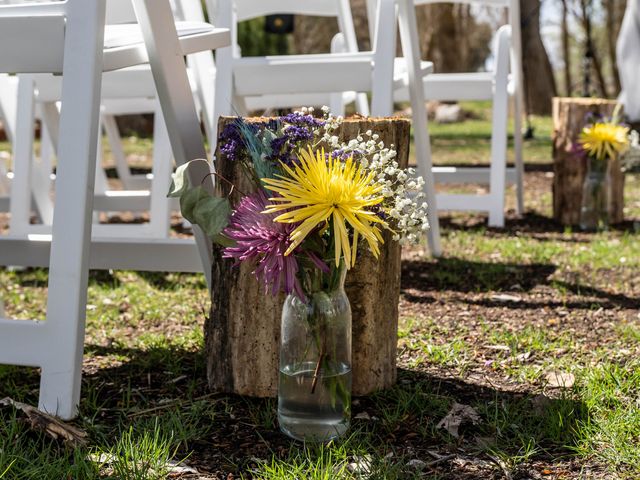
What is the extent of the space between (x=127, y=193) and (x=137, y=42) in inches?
75.0

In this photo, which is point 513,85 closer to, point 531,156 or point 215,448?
point 531,156

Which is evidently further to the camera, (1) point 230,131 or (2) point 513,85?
(2) point 513,85

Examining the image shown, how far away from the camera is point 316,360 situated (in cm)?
185

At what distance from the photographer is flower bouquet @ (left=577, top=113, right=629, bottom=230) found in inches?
168

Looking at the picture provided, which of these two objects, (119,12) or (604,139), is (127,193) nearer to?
(119,12)

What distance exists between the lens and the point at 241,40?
878 cm

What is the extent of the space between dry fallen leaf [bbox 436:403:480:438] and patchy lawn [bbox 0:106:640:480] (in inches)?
0.6

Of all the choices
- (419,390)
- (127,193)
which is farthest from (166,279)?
(419,390)

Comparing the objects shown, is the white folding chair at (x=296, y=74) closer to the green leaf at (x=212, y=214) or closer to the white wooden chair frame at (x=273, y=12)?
the white wooden chair frame at (x=273, y=12)

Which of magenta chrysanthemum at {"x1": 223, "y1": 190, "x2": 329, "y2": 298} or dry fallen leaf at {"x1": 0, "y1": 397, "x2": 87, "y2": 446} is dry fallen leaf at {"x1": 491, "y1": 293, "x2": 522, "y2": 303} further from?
dry fallen leaf at {"x1": 0, "y1": 397, "x2": 87, "y2": 446}

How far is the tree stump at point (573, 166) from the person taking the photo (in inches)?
174

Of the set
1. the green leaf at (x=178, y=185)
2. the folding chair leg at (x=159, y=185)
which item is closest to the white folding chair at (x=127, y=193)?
the folding chair leg at (x=159, y=185)

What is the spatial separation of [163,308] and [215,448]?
1196mm

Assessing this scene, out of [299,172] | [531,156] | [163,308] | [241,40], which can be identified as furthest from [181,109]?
[241,40]
